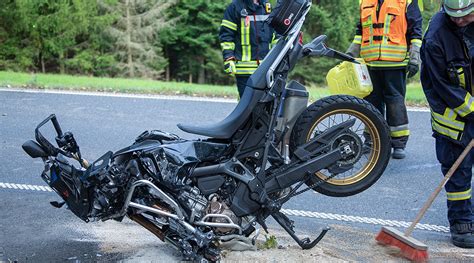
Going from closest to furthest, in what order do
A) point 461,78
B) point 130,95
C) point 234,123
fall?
point 234,123, point 461,78, point 130,95

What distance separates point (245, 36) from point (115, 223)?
9.50 feet

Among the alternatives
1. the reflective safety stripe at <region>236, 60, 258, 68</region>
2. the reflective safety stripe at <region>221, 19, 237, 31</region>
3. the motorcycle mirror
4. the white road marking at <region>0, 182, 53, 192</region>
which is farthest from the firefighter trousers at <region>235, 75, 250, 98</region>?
the motorcycle mirror

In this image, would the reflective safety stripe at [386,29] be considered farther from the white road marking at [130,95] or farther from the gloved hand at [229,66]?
the white road marking at [130,95]

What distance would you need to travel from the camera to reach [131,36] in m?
28.2

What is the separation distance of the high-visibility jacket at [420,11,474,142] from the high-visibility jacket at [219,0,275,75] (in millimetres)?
2463

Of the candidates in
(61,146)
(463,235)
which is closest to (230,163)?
(61,146)

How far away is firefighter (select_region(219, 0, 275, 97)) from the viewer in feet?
21.3

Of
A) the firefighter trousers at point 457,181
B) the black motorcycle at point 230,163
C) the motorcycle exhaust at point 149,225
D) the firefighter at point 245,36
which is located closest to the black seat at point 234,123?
the black motorcycle at point 230,163

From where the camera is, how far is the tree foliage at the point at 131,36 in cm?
2502

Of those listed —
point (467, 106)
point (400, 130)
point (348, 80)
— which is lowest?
point (400, 130)

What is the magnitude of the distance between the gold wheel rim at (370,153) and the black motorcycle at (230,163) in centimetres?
1

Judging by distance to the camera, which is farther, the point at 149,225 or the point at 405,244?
the point at 405,244

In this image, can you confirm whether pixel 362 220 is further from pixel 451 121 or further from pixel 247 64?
pixel 247 64

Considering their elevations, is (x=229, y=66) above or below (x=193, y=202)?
above
